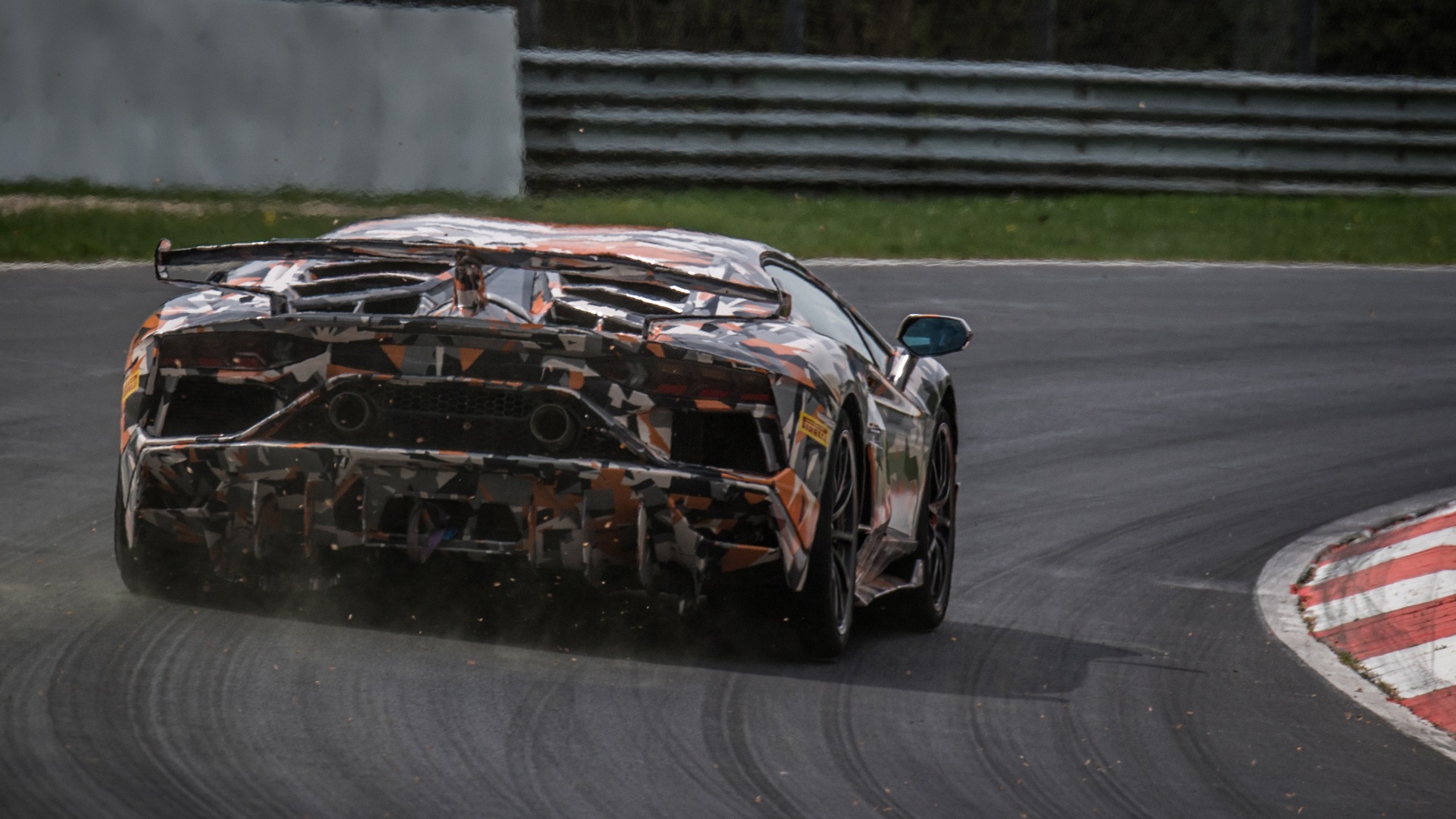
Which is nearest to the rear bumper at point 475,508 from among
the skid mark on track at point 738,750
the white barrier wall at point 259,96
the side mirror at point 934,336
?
the skid mark on track at point 738,750

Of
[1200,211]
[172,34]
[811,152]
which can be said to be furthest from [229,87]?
[1200,211]

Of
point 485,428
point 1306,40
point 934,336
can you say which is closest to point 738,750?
point 485,428

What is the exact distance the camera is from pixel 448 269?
6242mm

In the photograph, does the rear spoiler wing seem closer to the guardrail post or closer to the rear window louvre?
the rear window louvre

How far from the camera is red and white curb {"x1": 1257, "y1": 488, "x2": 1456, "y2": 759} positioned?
6.64m

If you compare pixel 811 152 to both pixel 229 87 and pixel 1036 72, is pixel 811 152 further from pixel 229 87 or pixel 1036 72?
pixel 229 87

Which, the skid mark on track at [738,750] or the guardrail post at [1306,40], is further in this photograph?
the guardrail post at [1306,40]

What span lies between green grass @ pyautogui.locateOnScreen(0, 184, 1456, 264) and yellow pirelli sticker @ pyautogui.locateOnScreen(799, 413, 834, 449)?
9.64 m

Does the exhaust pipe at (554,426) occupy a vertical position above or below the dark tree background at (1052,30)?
above

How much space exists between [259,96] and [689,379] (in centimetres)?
1118

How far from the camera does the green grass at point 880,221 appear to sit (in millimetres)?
15664

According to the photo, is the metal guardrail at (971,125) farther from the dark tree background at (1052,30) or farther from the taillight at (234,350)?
the taillight at (234,350)

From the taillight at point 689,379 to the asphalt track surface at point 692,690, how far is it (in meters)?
0.76

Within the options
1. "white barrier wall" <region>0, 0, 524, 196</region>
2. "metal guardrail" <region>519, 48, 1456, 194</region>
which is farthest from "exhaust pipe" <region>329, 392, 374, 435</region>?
"metal guardrail" <region>519, 48, 1456, 194</region>
